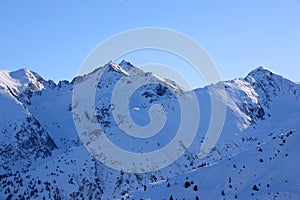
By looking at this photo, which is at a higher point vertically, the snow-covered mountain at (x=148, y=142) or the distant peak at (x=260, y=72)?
the distant peak at (x=260, y=72)

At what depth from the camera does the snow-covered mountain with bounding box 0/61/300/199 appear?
70.3 ft

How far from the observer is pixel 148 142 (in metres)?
76.9

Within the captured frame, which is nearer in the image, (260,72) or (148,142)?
(148,142)

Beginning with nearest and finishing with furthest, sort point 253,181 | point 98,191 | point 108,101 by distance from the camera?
1. point 253,181
2. point 98,191
3. point 108,101

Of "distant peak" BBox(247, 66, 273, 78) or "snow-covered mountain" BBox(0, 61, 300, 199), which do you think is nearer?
"snow-covered mountain" BBox(0, 61, 300, 199)

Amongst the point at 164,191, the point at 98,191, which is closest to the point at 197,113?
the point at 98,191

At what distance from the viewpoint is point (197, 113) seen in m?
109

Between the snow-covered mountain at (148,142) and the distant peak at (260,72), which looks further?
the distant peak at (260,72)

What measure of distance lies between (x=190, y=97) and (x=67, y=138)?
40315 millimetres

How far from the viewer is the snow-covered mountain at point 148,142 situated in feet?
70.3

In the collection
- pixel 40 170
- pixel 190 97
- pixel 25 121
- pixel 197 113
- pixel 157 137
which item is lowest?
pixel 40 170

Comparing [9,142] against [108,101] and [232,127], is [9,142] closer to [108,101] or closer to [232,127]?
[108,101]

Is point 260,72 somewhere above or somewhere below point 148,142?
above

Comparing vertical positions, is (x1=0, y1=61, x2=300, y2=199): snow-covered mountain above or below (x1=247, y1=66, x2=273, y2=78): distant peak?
below
